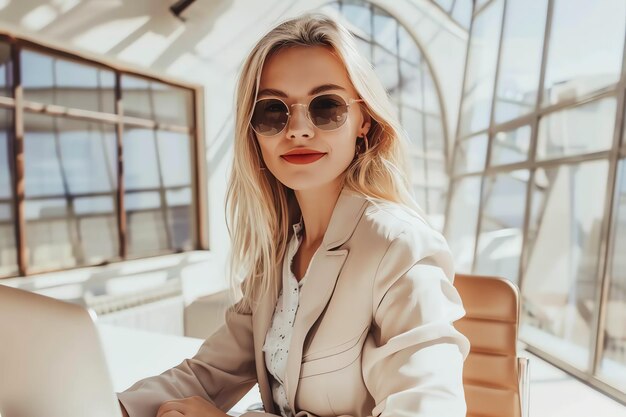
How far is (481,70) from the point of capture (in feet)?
29.6

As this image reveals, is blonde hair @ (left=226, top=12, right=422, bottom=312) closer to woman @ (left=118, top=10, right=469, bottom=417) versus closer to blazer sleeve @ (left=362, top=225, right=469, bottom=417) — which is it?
woman @ (left=118, top=10, right=469, bottom=417)

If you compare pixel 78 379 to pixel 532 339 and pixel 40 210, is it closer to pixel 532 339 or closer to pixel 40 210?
pixel 40 210

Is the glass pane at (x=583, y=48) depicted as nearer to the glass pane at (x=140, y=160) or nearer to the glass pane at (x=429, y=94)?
the glass pane at (x=140, y=160)

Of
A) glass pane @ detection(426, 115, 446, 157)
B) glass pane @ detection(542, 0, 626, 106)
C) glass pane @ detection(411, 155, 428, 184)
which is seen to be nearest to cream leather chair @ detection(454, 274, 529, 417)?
glass pane @ detection(542, 0, 626, 106)

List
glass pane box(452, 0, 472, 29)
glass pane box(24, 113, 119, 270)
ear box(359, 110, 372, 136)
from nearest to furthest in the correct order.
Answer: ear box(359, 110, 372, 136) < glass pane box(24, 113, 119, 270) < glass pane box(452, 0, 472, 29)

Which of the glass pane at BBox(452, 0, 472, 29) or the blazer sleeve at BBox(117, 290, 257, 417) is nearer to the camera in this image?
the blazer sleeve at BBox(117, 290, 257, 417)

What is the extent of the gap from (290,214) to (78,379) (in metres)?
0.79

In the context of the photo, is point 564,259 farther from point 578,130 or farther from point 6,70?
point 6,70

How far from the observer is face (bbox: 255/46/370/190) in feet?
3.59

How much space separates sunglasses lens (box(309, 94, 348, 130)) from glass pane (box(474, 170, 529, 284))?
610 cm

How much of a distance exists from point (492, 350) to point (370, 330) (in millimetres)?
475

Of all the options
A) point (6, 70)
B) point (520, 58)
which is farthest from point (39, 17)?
point (520, 58)

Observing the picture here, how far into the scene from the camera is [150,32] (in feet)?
17.7

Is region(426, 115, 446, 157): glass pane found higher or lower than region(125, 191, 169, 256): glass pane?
higher
